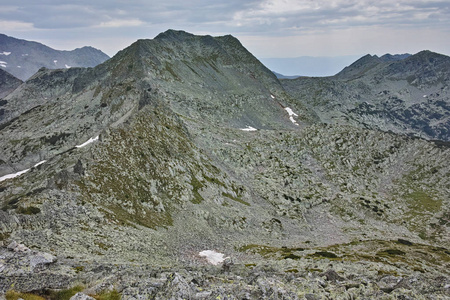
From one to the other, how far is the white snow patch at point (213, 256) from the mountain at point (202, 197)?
527 millimetres

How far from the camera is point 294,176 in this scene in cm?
12331

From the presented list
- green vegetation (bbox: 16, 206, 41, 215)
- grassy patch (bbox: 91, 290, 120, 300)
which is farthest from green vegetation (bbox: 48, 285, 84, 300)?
green vegetation (bbox: 16, 206, 41, 215)

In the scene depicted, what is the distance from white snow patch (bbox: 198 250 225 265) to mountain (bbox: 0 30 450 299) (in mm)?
527

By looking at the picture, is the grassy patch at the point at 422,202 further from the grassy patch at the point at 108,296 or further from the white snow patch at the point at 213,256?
the grassy patch at the point at 108,296

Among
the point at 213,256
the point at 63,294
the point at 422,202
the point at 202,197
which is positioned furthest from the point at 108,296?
the point at 422,202

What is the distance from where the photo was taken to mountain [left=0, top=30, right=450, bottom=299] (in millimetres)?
34562

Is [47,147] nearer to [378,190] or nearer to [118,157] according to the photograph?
[118,157]

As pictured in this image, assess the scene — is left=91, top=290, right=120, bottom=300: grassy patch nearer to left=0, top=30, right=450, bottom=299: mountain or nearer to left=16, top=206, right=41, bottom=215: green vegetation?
left=0, top=30, right=450, bottom=299: mountain

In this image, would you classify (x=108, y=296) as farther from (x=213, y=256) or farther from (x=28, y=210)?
(x=213, y=256)

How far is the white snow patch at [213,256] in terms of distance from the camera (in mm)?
Answer: 58847

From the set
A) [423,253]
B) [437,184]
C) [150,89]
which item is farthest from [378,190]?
[150,89]

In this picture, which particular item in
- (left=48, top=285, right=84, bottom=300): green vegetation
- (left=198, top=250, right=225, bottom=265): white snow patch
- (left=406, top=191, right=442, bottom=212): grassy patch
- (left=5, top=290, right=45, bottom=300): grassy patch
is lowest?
(left=406, top=191, right=442, bottom=212): grassy patch

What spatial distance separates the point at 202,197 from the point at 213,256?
25425 mm

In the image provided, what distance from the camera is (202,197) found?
278 feet
